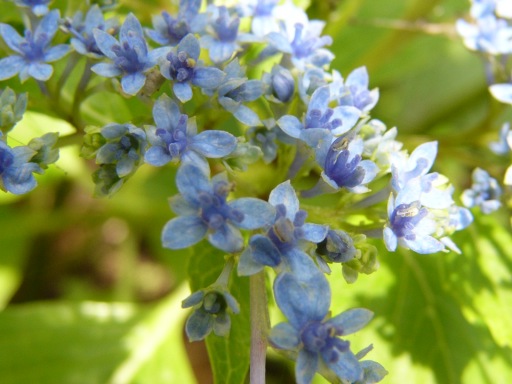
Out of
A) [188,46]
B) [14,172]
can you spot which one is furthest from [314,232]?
[14,172]

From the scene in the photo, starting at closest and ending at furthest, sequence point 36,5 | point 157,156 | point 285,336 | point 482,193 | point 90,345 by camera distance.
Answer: point 285,336, point 157,156, point 36,5, point 482,193, point 90,345

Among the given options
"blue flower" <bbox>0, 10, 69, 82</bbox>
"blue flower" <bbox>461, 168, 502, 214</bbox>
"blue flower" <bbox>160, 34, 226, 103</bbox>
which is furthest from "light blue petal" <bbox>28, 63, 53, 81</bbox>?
"blue flower" <bbox>461, 168, 502, 214</bbox>

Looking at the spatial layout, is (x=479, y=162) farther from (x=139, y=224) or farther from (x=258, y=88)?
(x=139, y=224)

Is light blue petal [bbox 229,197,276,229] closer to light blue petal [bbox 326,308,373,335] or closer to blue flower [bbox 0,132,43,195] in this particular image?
light blue petal [bbox 326,308,373,335]

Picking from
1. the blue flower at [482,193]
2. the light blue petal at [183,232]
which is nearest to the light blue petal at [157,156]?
the light blue petal at [183,232]

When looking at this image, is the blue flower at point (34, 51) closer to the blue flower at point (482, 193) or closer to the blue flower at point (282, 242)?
the blue flower at point (282, 242)

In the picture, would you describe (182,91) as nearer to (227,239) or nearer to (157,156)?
(157,156)

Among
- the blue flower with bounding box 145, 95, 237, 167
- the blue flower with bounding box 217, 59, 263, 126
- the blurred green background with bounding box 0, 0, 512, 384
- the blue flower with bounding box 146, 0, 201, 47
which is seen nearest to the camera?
the blue flower with bounding box 145, 95, 237, 167
